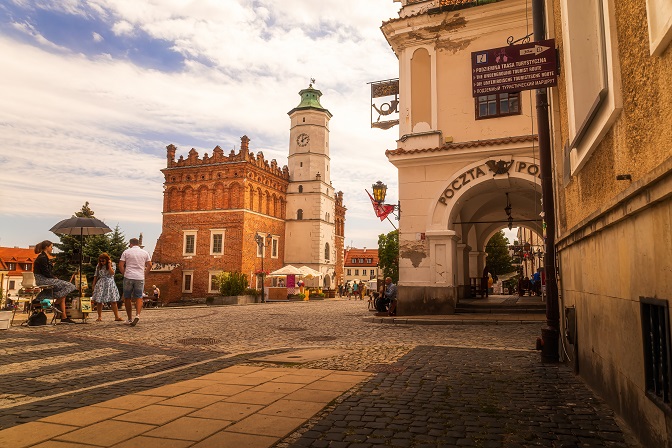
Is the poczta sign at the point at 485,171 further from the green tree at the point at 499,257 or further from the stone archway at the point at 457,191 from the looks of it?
the green tree at the point at 499,257

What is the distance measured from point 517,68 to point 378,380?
4.54 meters

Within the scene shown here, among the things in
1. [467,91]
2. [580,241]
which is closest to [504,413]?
[580,241]

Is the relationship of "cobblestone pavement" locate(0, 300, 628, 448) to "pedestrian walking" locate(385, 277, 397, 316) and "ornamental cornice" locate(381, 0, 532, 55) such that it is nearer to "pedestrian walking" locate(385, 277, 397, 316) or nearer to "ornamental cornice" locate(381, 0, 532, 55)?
"pedestrian walking" locate(385, 277, 397, 316)

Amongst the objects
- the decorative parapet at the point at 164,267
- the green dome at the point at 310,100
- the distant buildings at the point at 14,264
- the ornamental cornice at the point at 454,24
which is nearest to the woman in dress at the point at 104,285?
the ornamental cornice at the point at 454,24

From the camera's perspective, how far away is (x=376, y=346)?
7.96 meters

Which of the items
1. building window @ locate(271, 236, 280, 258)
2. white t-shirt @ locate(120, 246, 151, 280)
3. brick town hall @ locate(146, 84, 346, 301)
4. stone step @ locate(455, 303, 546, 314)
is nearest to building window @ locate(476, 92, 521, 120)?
stone step @ locate(455, 303, 546, 314)

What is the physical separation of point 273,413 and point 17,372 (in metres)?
3.41

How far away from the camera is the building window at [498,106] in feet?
47.8

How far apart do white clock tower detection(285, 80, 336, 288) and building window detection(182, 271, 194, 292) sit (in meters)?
11.4

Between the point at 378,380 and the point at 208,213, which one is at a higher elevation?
the point at 208,213

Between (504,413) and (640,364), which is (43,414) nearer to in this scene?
(504,413)

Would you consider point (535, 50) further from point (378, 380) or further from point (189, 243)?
point (189, 243)

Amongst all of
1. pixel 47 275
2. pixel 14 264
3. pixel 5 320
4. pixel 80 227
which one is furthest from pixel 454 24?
pixel 14 264

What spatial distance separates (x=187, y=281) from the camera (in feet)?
152
